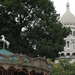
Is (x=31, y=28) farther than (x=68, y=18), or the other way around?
(x=68, y=18)

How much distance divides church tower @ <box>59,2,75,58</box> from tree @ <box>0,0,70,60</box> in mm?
69567

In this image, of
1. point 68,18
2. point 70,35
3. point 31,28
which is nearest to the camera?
point 31,28

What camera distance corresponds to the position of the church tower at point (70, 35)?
127613mm

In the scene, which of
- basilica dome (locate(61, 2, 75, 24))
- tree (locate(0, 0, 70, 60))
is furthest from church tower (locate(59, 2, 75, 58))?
tree (locate(0, 0, 70, 60))

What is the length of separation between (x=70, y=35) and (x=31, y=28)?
84794 mm

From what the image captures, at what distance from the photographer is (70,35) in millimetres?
131875

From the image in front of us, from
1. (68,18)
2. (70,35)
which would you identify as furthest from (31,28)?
(68,18)

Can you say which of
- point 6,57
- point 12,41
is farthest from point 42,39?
point 6,57

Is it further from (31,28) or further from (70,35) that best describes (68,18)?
(31,28)

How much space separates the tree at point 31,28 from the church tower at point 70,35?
69.6m

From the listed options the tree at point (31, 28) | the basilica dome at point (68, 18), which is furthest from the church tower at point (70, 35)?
the tree at point (31, 28)

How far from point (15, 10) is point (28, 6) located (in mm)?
3145

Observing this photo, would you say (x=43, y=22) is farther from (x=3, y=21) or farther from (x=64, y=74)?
(x=64, y=74)

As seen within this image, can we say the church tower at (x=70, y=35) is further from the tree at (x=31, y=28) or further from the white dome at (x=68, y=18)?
the tree at (x=31, y=28)
